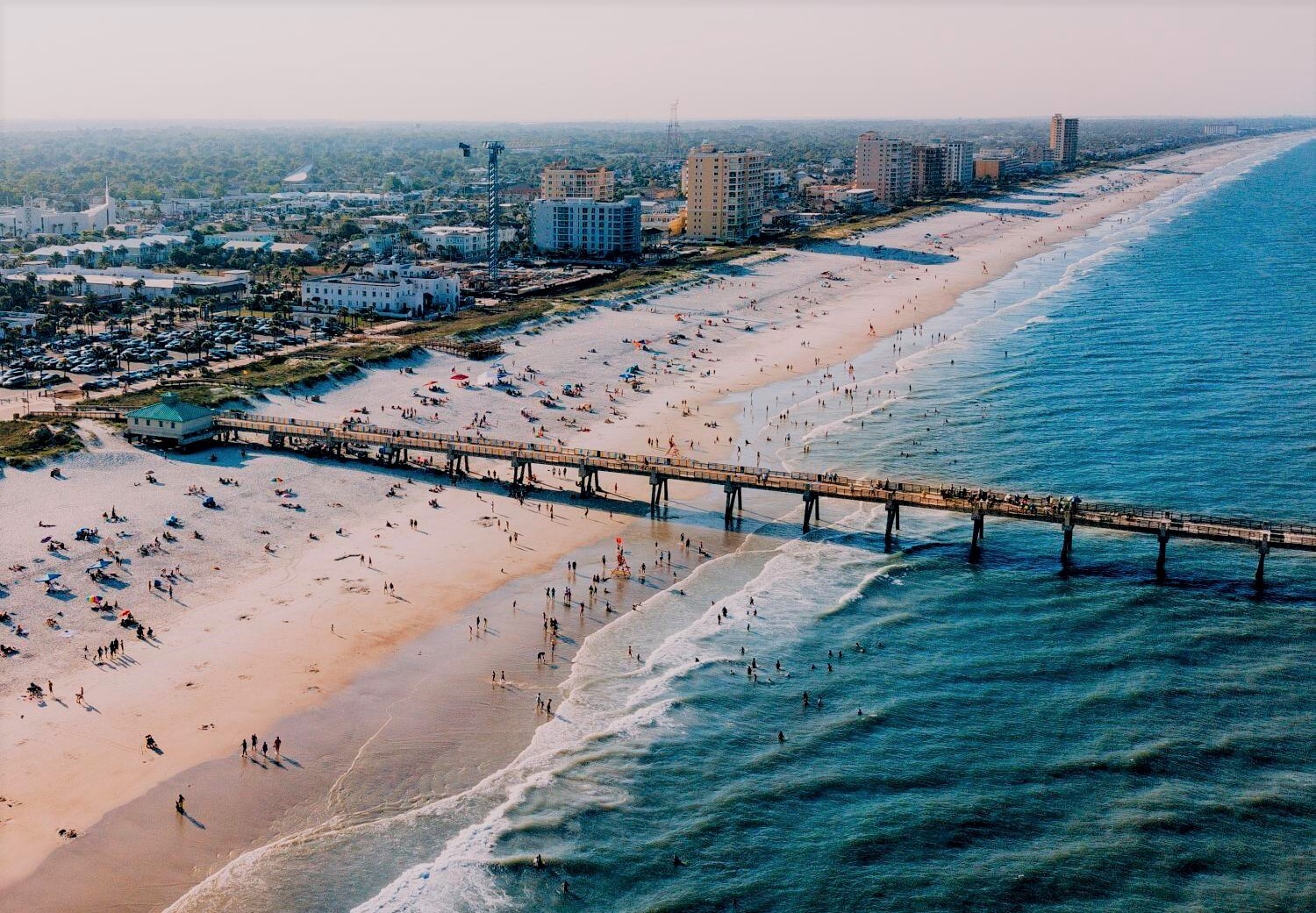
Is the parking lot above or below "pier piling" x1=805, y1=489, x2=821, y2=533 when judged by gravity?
above

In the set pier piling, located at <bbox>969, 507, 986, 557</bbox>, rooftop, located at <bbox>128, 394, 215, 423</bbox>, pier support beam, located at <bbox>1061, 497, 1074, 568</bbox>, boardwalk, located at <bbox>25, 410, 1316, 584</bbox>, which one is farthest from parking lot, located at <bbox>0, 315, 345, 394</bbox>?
pier support beam, located at <bbox>1061, 497, 1074, 568</bbox>

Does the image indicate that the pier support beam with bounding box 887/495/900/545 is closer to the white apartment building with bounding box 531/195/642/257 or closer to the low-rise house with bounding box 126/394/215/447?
the low-rise house with bounding box 126/394/215/447

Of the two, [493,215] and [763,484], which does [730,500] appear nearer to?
[763,484]

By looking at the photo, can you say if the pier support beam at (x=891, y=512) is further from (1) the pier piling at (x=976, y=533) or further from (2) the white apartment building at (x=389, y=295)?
(2) the white apartment building at (x=389, y=295)

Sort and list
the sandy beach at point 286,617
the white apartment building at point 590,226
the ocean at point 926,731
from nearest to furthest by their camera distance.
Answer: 1. the ocean at point 926,731
2. the sandy beach at point 286,617
3. the white apartment building at point 590,226

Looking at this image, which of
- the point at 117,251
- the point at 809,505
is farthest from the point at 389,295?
the point at 809,505

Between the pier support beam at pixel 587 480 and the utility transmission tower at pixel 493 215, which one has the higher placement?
the utility transmission tower at pixel 493 215

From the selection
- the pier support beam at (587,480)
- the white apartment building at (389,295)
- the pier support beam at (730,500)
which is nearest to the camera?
the pier support beam at (730,500)

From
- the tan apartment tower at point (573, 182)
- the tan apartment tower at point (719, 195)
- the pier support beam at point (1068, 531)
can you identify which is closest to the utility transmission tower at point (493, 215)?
the tan apartment tower at point (719, 195)
